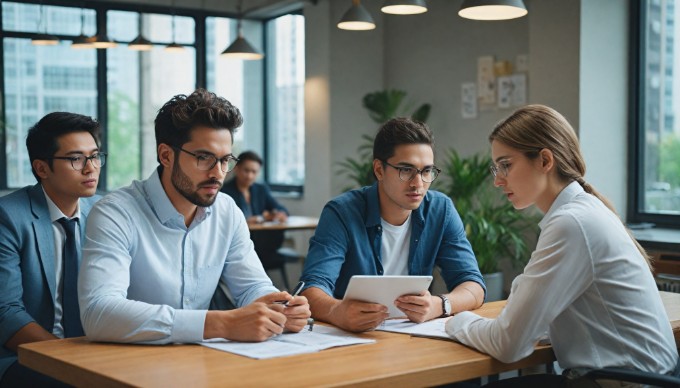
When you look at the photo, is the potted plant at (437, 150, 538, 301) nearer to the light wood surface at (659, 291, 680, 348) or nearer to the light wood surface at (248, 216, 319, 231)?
the light wood surface at (248, 216, 319, 231)

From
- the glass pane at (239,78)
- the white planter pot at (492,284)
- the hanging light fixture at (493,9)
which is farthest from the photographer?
the glass pane at (239,78)

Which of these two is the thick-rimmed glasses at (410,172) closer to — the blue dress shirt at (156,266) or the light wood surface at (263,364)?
the blue dress shirt at (156,266)

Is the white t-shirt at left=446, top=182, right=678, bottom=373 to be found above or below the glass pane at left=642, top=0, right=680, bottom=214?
below

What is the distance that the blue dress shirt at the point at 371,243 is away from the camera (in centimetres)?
302

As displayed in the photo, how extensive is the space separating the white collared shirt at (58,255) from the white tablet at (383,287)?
1.07 m

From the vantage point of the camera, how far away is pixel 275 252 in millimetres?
7480

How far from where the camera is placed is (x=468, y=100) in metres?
7.49

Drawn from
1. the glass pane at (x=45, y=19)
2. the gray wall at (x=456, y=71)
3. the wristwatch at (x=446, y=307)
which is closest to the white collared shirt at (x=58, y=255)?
the wristwatch at (x=446, y=307)

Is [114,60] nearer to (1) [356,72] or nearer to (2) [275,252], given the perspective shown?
(1) [356,72]

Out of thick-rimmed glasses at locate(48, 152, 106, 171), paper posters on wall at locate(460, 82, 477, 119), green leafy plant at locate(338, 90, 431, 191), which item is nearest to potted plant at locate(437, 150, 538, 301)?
paper posters on wall at locate(460, 82, 477, 119)

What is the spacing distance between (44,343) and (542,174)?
1454 millimetres

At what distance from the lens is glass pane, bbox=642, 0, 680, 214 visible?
5902 millimetres

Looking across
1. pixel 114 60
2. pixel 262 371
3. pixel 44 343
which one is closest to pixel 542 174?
pixel 262 371

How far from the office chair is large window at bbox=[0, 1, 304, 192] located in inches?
291
